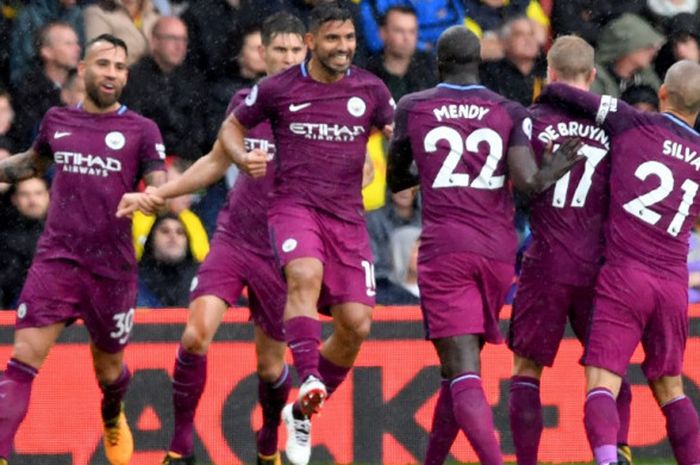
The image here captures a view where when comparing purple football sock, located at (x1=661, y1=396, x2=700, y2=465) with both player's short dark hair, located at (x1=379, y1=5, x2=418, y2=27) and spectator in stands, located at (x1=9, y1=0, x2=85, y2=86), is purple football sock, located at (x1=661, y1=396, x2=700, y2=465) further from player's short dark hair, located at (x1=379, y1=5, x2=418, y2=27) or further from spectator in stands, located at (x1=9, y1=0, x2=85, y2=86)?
spectator in stands, located at (x1=9, y1=0, x2=85, y2=86)

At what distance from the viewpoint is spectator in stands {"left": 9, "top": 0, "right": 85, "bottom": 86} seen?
14.7 metres

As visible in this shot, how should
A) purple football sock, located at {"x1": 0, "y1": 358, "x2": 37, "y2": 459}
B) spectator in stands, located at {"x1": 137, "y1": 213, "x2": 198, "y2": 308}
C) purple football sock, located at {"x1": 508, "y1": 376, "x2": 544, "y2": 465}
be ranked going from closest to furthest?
purple football sock, located at {"x1": 508, "y1": 376, "x2": 544, "y2": 465} → purple football sock, located at {"x1": 0, "y1": 358, "x2": 37, "y2": 459} → spectator in stands, located at {"x1": 137, "y1": 213, "x2": 198, "y2": 308}

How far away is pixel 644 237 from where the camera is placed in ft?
35.4

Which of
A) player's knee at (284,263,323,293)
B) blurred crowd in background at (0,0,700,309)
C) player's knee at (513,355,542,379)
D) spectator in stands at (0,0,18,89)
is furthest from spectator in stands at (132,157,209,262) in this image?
player's knee at (513,355,542,379)

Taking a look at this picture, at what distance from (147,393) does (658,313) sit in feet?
13.5

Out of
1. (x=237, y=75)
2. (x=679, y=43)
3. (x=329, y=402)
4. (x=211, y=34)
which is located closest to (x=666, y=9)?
(x=679, y=43)

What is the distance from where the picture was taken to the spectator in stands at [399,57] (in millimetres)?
14945

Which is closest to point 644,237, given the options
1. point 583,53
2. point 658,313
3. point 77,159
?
point 658,313

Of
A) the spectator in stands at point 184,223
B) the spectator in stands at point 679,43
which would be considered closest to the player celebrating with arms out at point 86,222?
the spectator in stands at point 184,223

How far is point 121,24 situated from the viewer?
577 inches

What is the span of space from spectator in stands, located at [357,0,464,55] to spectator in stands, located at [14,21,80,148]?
2214 mm

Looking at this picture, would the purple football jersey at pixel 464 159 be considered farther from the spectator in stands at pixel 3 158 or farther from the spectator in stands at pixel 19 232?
the spectator in stands at pixel 3 158

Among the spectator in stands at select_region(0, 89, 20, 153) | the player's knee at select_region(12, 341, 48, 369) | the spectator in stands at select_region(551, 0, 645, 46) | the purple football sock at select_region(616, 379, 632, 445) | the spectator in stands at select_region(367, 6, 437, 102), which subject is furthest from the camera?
the spectator in stands at select_region(551, 0, 645, 46)

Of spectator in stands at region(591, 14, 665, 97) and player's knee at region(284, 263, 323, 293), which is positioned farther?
spectator in stands at region(591, 14, 665, 97)
